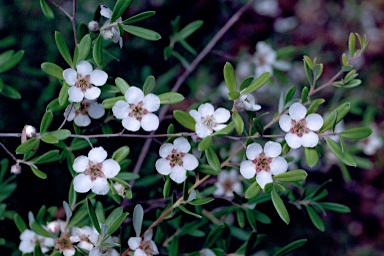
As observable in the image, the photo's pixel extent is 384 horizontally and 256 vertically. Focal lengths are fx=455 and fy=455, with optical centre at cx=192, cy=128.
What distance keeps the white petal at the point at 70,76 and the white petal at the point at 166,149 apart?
0.35 m

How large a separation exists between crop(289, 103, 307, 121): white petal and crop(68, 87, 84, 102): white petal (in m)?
0.66

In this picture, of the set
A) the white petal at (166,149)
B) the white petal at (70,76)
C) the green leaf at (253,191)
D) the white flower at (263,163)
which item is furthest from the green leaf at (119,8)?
the green leaf at (253,191)

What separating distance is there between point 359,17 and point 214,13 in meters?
1.33

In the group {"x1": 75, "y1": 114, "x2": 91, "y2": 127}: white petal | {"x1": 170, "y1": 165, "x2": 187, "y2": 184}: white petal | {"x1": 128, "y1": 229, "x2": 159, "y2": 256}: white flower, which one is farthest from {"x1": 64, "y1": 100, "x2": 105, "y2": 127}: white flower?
{"x1": 128, "y1": 229, "x2": 159, "y2": 256}: white flower

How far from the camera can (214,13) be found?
2801 mm

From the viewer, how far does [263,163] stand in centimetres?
145

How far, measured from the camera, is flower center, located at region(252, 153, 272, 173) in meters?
1.45

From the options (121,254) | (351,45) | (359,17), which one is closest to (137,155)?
(121,254)

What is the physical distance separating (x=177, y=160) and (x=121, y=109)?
0.25 meters

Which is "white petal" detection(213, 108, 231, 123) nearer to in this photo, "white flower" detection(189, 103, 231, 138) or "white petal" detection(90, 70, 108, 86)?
"white flower" detection(189, 103, 231, 138)

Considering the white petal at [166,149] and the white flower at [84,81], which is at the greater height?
the white flower at [84,81]

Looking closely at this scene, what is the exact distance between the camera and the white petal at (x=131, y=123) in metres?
1.43

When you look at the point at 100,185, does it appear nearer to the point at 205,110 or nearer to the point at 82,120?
the point at 82,120

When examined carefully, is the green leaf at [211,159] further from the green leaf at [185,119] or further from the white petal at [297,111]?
the white petal at [297,111]
